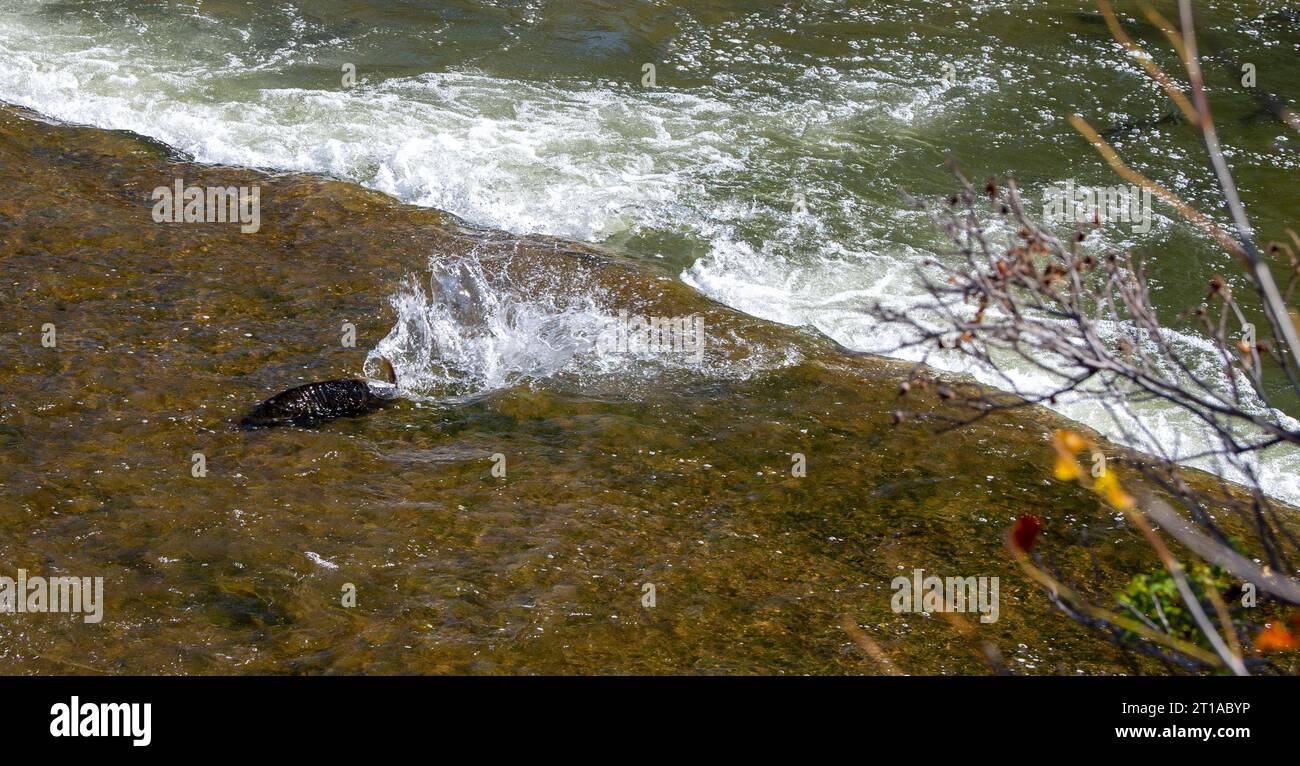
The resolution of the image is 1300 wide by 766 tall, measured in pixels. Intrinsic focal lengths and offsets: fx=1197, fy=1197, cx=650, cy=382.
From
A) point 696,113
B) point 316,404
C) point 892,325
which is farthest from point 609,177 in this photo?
point 316,404

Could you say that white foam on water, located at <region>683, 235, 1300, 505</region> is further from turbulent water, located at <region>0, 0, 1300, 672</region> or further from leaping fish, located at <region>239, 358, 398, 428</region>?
leaping fish, located at <region>239, 358, 398, 428</region>

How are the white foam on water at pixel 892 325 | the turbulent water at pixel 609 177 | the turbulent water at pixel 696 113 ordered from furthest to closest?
the turbulent water at pixel 696 113 < the white foam on water at pixel 892 325 < the turbulent water at pixel 609 177

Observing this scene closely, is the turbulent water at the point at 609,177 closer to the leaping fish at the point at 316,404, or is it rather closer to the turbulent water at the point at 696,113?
the turbulent water at the point at 696,113

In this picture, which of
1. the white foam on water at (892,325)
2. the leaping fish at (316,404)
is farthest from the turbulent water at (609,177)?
the leaping fish at (316,404)

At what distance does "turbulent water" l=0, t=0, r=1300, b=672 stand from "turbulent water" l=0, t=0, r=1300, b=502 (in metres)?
A: 0.05

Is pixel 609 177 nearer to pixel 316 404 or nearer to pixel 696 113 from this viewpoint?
pixel 696 113

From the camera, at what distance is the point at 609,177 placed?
446 inches

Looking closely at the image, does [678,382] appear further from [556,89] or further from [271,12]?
[271,12]

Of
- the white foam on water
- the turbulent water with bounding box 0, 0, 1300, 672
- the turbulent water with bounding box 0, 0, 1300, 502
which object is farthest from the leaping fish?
the white foam on water

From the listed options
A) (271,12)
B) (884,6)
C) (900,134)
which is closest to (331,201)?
(900,134)

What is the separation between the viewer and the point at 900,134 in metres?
12.5

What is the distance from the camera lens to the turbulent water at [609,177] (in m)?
6.62

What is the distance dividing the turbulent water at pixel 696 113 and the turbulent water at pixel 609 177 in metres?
0.05
